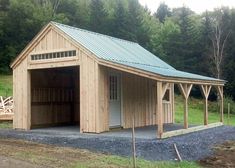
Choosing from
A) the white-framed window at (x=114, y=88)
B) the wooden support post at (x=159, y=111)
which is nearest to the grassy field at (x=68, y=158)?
the wooden support post at (x=159, y=111)

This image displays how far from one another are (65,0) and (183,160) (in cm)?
4947

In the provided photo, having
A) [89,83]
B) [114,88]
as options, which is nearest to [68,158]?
[89,83]

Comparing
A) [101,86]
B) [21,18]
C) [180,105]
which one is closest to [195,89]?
[180,105]

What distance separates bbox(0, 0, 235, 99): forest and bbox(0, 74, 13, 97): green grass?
9.11 feet

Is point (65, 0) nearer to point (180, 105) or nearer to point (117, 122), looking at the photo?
point (180, 105)

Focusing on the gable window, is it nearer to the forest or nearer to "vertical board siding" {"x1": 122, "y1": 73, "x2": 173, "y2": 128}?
"vertical board siding" {"x1": 122, "y1": 73, "x2": 173, "y2": 128}

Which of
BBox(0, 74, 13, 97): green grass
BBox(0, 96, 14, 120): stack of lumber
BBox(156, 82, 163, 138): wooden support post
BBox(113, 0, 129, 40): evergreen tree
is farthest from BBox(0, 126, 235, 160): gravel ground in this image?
BBox(113, 0, 129, 40): evergreen tree

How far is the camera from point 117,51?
1931cm

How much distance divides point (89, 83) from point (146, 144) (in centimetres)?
448

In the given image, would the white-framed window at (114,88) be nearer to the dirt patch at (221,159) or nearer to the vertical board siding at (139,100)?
the vertical board siding at (139,100)

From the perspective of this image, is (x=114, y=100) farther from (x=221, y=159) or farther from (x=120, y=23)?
(x=120, y=23)

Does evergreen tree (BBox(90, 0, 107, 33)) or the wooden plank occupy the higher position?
evergreen tree (BBox(90, 0, 107, 33))

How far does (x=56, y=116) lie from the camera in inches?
832

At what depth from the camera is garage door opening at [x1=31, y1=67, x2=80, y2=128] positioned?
1975cm
